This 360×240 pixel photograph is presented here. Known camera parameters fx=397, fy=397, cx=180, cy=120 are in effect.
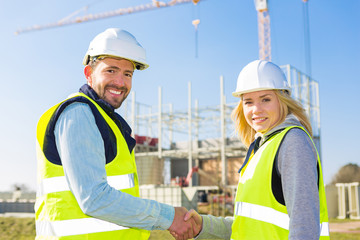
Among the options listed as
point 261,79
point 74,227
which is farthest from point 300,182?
point 74,227

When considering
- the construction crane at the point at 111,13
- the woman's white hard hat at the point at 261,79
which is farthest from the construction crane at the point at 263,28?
the woman's white hard hat at the point at 261,79

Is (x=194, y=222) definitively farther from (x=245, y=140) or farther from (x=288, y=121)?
(x=288, y=121)

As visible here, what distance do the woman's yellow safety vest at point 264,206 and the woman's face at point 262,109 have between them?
0.18m

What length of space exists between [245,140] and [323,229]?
94cm

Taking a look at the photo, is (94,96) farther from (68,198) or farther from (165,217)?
(165,217)

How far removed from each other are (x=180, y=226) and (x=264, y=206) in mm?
568

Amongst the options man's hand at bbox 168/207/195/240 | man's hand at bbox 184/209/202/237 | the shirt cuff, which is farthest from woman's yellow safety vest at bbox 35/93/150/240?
man's hand at bbox 184/209/202/237

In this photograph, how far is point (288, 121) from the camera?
2.25 meters

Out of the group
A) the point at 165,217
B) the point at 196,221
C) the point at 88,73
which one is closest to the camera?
the point at 165,217

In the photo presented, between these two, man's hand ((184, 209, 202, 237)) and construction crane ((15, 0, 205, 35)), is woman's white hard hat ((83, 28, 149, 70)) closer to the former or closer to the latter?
man's hand ((184, 209, 202, 237))

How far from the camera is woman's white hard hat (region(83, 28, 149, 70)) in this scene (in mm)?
A: 2408

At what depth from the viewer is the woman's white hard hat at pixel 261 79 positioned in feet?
7.94

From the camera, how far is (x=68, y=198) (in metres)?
2.01

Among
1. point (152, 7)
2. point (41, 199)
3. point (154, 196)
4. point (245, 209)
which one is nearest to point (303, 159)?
point (245, 209)
